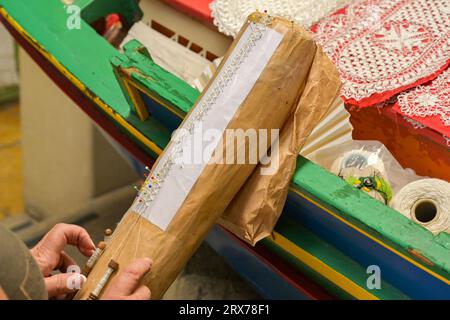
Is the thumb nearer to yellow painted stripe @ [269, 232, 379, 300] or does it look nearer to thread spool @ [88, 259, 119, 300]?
thread spool @ [88, 259, 119, 300]

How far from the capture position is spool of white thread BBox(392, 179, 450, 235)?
1292 mm

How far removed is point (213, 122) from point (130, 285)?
1.15 ft

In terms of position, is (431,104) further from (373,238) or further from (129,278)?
(129,278)

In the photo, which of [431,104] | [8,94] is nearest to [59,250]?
[431,104]

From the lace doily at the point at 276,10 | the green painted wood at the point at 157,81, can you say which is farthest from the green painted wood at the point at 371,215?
the lace doily at the point at 276,10

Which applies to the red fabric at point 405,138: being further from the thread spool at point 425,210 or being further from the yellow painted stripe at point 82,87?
the yellow painted stripe at point 82,87

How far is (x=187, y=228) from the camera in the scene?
4.05 feet

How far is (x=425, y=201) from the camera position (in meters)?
1.32

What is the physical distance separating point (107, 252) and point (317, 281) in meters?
0.50

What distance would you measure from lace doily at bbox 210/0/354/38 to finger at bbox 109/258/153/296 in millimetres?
815

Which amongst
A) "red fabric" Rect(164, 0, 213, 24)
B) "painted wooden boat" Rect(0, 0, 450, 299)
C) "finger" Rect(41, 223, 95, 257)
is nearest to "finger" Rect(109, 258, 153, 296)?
"finger" Rect(41, 223, 95, 257)

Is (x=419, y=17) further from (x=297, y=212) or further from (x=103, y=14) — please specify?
(x=103, y=14)

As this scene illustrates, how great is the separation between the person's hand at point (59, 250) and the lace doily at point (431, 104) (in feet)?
2.54

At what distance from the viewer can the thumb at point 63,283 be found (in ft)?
3.80
